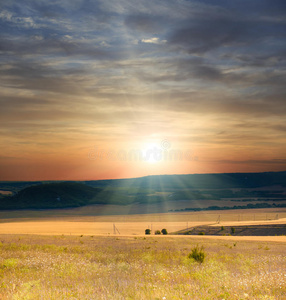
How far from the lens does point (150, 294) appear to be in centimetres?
932

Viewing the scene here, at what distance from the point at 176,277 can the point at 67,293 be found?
395cm

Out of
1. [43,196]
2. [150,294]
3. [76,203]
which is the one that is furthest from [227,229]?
[43,196]

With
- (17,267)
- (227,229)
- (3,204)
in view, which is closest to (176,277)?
(17,267)

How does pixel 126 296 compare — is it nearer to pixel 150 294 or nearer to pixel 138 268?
pixel 150 294

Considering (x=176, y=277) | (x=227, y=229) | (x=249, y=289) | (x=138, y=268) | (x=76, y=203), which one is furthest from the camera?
(x=76, y=203)

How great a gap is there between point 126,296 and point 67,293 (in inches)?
64.9

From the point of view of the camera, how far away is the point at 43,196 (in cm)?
18175

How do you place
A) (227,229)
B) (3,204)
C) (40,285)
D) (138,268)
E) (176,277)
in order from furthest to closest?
(3,204) → (227,229) → (138,268) → (176,277) → (40,285)

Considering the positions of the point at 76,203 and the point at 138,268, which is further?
the point at 76,203

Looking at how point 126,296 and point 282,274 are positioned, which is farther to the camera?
point 282,274

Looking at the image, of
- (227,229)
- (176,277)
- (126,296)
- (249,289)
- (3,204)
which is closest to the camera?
(126,296)

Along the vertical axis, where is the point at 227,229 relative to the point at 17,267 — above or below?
below

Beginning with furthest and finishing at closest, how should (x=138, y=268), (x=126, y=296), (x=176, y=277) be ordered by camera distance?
(x=138, y=268), (x=176, y=277), (x=126, y=296)

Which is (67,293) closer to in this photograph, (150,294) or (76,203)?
(150,294)
